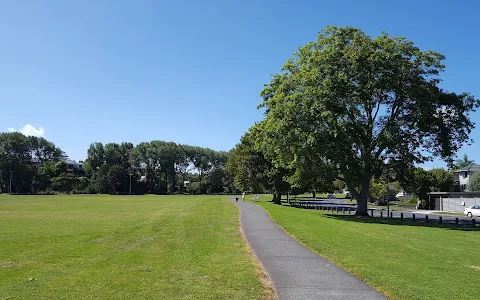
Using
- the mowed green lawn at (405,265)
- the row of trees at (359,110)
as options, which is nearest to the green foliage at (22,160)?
the row of trees at (359,110)

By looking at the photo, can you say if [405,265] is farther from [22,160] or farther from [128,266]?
[22,160]

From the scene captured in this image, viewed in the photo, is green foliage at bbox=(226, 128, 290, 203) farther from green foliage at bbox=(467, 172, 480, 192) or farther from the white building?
the white building

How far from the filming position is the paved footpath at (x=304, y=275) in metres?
7.86

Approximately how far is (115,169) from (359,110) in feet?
397

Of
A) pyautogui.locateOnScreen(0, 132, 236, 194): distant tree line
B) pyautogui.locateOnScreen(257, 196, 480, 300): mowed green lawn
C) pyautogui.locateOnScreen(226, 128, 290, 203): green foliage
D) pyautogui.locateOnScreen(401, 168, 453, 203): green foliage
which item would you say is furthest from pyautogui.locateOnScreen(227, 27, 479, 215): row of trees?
pyautogui.locateOnScreen(0, 132, 236, 194): distant tree line

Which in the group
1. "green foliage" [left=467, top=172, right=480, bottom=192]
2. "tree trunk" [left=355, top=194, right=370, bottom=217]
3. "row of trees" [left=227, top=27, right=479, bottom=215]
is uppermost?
"row of trees" [left=227, top=27, right=479, bottom=215]

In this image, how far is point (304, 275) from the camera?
9.44 meters

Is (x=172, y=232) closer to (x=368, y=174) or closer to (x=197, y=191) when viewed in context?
(x=368, y=174)

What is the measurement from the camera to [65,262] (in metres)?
11.7

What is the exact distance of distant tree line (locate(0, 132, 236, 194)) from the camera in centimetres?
13500

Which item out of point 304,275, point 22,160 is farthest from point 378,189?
point 22,160

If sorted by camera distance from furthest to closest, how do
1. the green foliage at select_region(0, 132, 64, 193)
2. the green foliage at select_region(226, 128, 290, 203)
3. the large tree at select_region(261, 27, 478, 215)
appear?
1. the green foliage at select_region(0, 132, 64, 193)
2. the green foliage at select_region(226, 128, 290, 203)
3. the large tree at select_region(261, 27, 478, 215)

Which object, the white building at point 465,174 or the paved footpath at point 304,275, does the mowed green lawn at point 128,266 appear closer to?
the paved footpath at point 304,275

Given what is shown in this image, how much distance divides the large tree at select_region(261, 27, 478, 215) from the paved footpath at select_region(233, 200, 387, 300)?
18.6 meters
